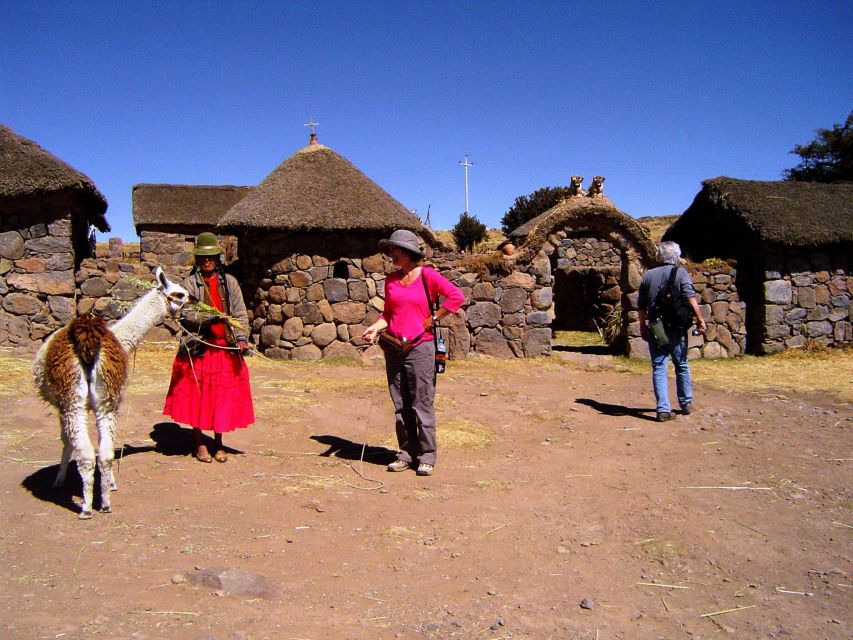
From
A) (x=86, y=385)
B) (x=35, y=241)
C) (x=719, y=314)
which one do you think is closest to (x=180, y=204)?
(x=35, y=241)

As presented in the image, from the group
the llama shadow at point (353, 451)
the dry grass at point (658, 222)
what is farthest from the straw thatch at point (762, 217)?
the dry grass at point (658, 222)

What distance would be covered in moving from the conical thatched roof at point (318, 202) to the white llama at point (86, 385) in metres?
6.75

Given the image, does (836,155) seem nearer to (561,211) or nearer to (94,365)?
(561,211)

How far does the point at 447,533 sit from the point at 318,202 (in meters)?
8.04

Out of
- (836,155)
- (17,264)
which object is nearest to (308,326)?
(17,264)

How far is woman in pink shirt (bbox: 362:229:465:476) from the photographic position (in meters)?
5.27

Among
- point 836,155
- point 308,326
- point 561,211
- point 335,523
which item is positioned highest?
point 836,155

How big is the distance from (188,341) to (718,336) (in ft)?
33.1

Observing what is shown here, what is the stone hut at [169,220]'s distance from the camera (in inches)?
806

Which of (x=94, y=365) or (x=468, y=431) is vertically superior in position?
(x=94, y=365)

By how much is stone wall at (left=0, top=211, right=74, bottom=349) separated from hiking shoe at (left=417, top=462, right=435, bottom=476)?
8.17m

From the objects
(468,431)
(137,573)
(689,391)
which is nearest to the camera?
(137,573)

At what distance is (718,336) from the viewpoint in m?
12.4

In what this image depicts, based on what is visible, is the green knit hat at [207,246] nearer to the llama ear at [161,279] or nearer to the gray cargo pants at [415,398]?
the llama ear at [161,279]
